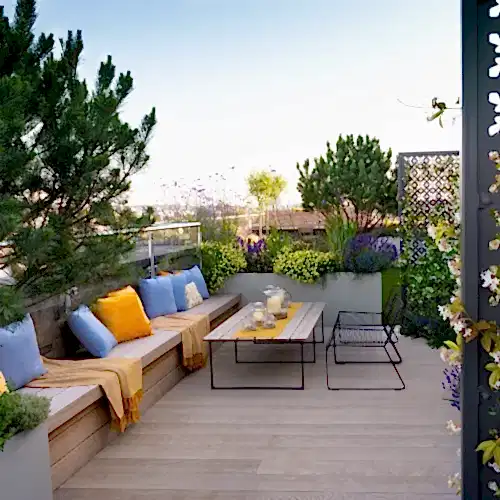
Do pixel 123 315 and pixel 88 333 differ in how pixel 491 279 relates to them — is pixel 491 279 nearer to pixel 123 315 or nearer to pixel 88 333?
pixel 88 333

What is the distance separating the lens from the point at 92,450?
12.8 ft

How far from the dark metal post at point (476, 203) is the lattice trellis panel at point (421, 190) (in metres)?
5.47

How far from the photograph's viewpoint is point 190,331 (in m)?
5.90

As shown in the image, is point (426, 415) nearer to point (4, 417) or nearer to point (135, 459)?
point (135, 459)

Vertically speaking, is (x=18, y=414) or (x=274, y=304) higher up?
(x=18, y=414)

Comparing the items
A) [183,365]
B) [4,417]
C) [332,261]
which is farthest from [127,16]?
[4,417]

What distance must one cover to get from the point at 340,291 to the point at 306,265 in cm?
54

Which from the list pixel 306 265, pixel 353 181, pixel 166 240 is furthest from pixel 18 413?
pixel 353 181

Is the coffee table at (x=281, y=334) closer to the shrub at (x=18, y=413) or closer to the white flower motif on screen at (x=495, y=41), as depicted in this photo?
the shrub at (x=18, y=413)

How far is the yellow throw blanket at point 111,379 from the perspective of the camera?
3.99 metres

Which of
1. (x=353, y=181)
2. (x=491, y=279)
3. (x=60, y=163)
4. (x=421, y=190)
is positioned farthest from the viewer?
(x=353, y=181)

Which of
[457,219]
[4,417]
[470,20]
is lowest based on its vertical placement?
[4,417]

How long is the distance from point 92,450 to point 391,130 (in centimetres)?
917

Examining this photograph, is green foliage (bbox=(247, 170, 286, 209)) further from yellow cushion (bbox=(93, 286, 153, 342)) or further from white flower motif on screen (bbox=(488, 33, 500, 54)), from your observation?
white flower motif on screen (bbox=(488, 33, 500, 54))
